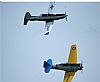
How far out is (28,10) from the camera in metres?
3.21

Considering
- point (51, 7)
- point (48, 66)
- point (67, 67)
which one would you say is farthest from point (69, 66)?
point (51, 7)

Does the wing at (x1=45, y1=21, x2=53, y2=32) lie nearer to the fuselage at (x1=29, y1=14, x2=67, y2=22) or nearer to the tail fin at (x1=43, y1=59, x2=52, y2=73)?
the fuselage at (x1=29, y1=14, x2=67, y2=22)

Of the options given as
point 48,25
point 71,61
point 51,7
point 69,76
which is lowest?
point 69,76

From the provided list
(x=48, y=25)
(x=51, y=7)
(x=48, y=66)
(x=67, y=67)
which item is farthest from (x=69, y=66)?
(x=51, y=7)

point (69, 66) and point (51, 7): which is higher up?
point (51, 7)

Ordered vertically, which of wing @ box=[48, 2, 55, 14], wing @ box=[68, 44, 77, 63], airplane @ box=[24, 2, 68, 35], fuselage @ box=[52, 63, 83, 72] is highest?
wing @ box=[48, 2, 55, 14]

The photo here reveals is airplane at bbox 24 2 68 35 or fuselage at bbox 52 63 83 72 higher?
airplane at bbox 24 2 68 35

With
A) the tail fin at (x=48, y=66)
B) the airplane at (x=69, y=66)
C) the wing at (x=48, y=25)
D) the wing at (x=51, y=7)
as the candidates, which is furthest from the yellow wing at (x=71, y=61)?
the wing at (x=51, y=7)

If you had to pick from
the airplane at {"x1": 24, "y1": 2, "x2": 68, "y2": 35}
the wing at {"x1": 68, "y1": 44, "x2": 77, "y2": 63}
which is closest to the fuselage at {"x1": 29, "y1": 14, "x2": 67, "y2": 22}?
the airplane at {"x1": 24, "y1": 2, "x2": 68, "y2": 35}

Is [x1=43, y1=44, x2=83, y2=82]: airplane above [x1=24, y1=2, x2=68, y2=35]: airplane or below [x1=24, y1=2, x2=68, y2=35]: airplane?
below

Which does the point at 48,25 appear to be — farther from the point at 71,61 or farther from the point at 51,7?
the point at 71,61

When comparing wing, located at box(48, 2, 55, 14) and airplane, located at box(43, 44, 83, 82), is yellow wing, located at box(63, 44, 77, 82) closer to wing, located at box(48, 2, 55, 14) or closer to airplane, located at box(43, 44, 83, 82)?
airplane, located at box(43, 44, 83, 82)

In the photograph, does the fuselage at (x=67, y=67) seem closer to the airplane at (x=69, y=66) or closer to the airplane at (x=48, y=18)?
the airplane at (x=69, y=66)

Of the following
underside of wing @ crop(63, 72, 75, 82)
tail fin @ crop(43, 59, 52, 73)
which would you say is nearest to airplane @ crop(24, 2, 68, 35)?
tail fin @ crop(43, 59, 52, 73)
